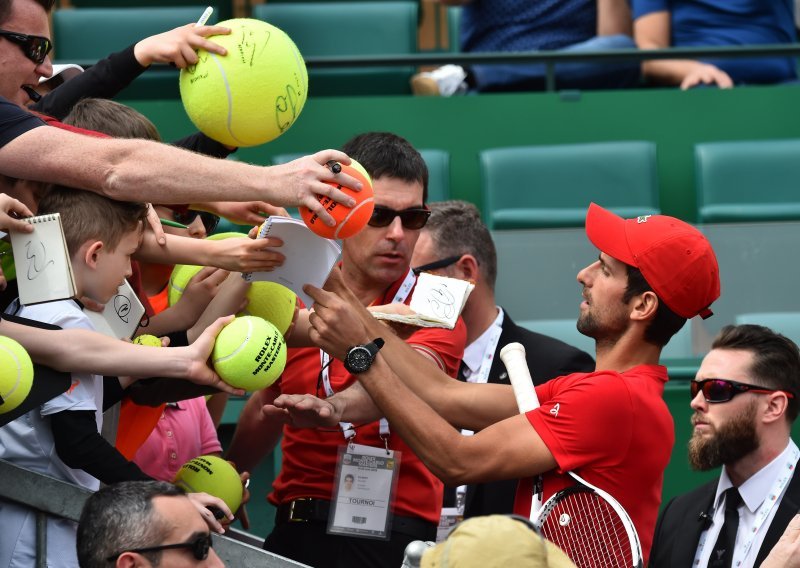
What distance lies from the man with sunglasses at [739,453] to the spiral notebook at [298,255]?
1521 mm

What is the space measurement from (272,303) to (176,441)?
69cm

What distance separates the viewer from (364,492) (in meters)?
3.48

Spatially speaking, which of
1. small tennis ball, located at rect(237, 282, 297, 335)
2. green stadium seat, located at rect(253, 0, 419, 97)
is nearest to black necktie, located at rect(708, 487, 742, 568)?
small tennis ball, located at rect(237, 282, 297, 335)

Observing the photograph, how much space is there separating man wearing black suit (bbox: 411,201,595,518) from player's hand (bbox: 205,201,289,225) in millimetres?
1279

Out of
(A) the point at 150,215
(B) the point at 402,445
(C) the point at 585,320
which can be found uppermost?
(A) the point at 150,215

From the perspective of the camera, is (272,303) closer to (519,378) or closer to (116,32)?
(519,378)

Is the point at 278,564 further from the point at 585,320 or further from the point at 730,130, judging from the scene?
the point at 730,130

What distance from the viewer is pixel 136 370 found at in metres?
2.86

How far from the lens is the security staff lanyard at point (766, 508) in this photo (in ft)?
12.5

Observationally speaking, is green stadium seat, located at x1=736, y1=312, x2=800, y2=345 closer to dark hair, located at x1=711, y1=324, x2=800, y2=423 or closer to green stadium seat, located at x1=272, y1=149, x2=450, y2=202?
dark hair, located at x1=711, y1=324, x2=800, y2=423

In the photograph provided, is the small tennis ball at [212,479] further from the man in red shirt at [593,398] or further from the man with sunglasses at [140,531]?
the man with sunglasses at [140,531]

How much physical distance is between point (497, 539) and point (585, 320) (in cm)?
160

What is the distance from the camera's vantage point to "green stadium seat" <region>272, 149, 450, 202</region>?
6246mm

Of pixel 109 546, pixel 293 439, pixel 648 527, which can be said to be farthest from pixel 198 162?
pixel 648 527
